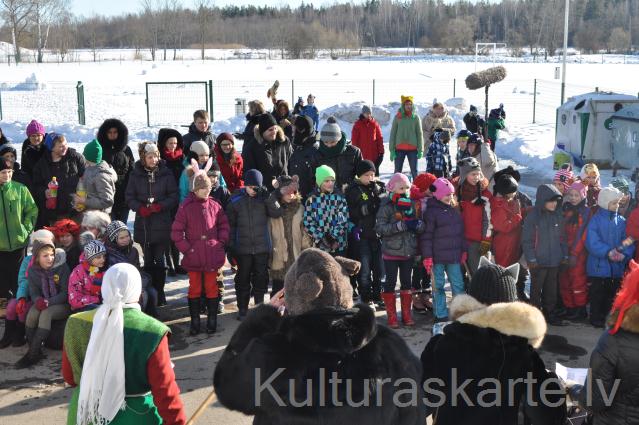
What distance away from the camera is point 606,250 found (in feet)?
21.8

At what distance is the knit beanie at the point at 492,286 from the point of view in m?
3.34

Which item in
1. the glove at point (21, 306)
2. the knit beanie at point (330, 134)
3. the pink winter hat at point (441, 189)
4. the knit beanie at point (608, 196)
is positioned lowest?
the glove at point (21, 306)

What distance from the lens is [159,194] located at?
24.2 feet

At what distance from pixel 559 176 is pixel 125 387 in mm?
5176

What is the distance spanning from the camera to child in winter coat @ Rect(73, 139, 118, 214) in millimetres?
7602

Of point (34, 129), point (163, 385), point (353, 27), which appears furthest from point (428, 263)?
point (353, 27)

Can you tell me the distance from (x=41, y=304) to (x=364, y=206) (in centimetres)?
294

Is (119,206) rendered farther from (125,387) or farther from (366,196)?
(125,387)

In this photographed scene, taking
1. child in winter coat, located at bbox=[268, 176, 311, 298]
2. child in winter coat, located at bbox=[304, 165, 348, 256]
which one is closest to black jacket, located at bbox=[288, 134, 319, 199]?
child in winter coat, located at bbox=[268, 176, 311, 298]

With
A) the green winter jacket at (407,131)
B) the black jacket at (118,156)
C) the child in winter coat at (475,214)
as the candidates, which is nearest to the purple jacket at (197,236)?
the black jacket at (118,156)

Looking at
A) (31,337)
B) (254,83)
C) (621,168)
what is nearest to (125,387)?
(31,337)

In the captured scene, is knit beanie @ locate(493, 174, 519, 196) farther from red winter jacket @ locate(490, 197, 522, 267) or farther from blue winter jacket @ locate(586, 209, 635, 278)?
blue winter jacket @ locate(586, 209, 635, 278)

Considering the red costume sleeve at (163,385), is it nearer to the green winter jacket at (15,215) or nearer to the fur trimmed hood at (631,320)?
the fur trimmed hood at (631,320)

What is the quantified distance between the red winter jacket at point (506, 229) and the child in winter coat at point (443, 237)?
430 millimetres
